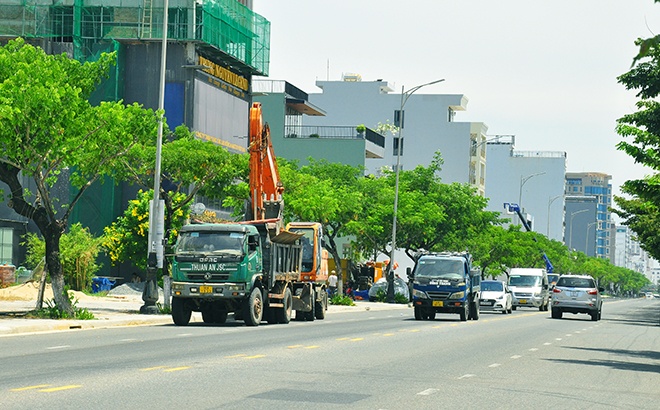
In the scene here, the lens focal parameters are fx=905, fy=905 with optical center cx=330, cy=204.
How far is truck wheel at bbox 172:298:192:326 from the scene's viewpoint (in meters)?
24.5

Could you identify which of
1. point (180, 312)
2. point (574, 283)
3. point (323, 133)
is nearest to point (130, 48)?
point (574, 283)

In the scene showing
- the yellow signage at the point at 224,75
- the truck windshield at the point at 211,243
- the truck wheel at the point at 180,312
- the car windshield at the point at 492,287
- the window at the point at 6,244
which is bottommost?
the car windshield at the point at 492,287

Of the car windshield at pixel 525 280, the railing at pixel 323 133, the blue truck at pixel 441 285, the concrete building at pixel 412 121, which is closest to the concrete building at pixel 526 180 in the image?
the concrete building at pixel 412 121

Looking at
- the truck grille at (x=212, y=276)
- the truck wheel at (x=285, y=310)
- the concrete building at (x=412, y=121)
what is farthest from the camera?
the concrete building at (x=412, y=121)

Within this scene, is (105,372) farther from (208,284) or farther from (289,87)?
(289,87)

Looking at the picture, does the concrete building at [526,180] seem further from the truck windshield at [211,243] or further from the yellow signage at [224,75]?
the truck windshield at [211,243]

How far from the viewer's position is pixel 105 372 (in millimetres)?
12617

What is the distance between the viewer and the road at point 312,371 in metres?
10.5

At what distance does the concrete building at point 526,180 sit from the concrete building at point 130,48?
98.7 m

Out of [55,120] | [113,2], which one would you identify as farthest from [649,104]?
[113,2]

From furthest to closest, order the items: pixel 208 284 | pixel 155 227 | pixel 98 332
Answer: pixel 155 227 → pixel 208 284 → pixel 98 332

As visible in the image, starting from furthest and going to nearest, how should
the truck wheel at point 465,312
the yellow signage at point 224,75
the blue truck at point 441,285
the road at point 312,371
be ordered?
the yellow signage at point 224,75 → the truck wheel at point 465,312 → the blue truck at point 441,285 → the road at point 312,371

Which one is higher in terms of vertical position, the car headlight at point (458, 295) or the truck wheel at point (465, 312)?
the car headlight at point (458, 295)

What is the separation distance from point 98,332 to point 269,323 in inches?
295
